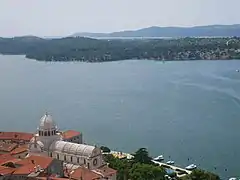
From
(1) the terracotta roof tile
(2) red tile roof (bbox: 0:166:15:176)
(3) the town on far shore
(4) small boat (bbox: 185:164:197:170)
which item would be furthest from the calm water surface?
(2) red tile roof (bbox: 0:166:15:176)

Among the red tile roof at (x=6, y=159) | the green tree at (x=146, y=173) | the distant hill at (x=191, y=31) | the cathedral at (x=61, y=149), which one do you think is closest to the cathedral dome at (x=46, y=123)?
the cathedral at (x=61, y=149)

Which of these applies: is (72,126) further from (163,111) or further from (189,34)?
(189,34)

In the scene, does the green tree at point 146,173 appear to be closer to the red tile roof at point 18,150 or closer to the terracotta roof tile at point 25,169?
the terracotta roof tile at point 25,169

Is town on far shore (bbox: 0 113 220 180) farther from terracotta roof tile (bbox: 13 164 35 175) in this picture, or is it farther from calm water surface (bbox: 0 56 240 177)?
calm water surface (bbox: 0 56 240 177)

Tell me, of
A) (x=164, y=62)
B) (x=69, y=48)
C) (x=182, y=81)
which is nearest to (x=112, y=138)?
(x=182, y=81)

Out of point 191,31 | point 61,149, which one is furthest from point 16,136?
point 191,31

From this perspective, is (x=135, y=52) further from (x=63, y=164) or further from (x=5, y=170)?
(x=5, y=170)
